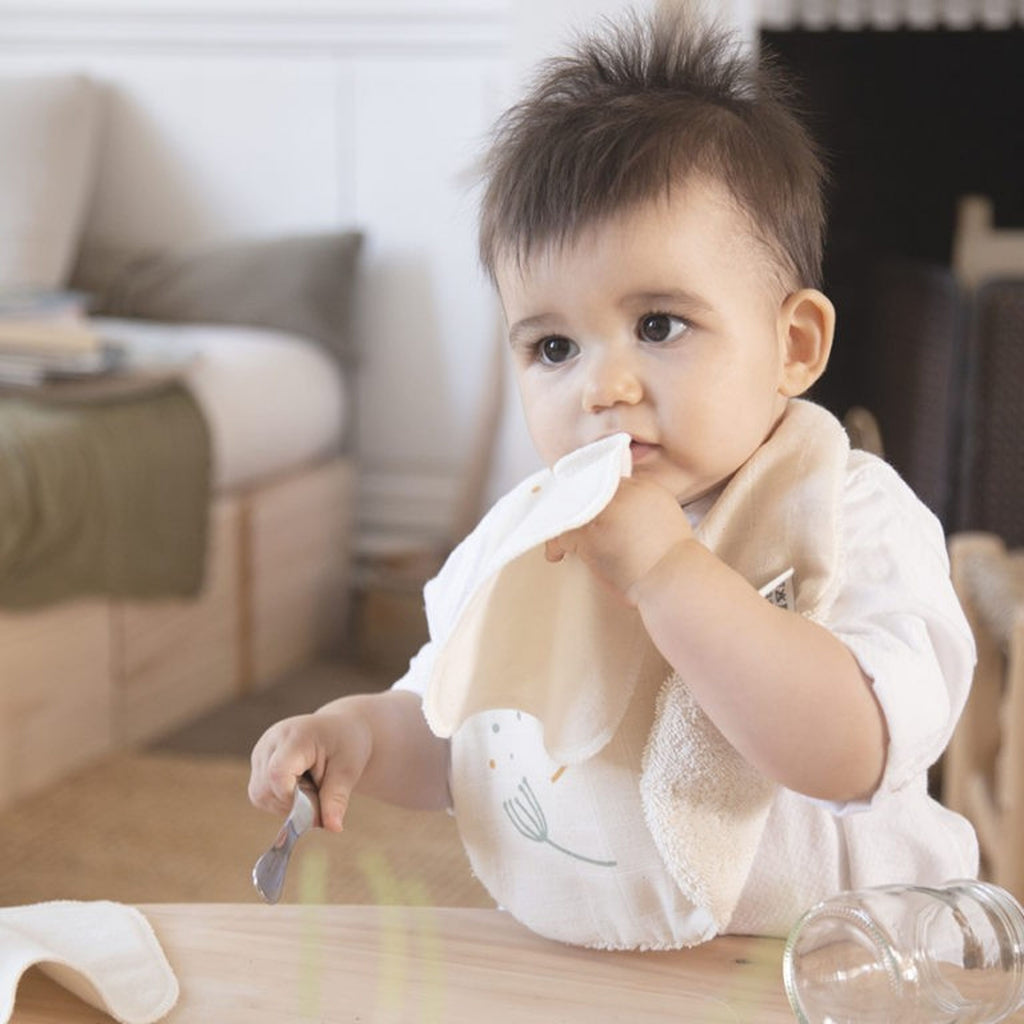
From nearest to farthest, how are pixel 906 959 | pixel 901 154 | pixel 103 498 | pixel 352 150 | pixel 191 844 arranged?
pixel 906 959, pixel 191 844, pixel 103 498, pixel 901 154, pixel 352 150

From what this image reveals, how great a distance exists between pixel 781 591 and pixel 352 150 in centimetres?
203

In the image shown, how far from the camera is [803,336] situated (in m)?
0.73

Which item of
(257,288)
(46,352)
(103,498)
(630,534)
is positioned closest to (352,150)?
(257,288)

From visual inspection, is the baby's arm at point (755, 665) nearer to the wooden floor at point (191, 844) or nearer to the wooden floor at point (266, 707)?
the wooden floor at point (191, 844)

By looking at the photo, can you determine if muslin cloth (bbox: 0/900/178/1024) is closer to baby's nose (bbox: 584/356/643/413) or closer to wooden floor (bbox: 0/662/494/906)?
baby's nose (bbox: 584/356/643/413)

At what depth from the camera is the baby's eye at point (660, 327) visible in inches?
26.3

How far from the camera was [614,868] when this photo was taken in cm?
70

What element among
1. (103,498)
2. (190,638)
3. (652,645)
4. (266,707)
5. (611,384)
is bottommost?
(266,707)

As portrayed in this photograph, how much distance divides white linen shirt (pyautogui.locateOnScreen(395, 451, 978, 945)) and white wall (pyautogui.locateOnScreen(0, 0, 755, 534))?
172 centimetres

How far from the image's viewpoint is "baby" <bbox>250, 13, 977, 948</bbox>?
618 millimetres

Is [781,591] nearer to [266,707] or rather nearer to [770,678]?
[770,678]

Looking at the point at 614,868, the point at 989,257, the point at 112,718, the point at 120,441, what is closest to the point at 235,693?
the point at 112,718

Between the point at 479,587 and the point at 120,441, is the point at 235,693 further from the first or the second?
the point at 479,587

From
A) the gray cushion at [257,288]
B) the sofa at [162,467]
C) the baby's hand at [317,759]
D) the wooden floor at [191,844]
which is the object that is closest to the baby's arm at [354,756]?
the baby's hand at [317,759]
